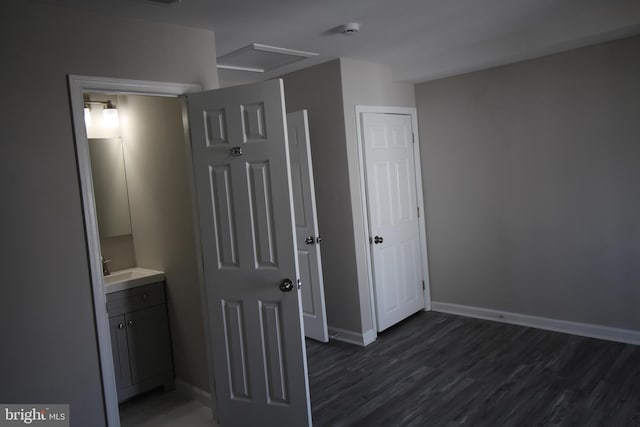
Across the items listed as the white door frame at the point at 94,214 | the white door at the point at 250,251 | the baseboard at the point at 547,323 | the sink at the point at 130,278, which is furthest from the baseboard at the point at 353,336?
the white door frame at the point at 94,214

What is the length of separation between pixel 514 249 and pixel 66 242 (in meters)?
3.56

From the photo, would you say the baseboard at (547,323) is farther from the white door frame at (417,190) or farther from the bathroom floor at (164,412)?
the bathroom floor at (164,412)

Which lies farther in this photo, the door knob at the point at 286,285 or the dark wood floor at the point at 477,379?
the dark wood floor at the point at 477,379

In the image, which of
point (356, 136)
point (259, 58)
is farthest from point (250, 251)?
point (356, 136)

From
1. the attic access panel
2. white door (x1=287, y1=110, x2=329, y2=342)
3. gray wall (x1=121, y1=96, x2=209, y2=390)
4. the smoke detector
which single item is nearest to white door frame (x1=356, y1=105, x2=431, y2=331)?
white door (x1=287, y1=110, x2=329, y2=342)

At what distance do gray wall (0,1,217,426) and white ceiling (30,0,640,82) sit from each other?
0.62 feet

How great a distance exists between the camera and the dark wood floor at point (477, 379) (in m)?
2.81

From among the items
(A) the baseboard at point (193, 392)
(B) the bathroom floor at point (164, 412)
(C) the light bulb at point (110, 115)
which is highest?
(C) the light bulb at point (110, 115)

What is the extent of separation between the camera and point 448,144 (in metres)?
4.59

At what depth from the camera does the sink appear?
3247mm

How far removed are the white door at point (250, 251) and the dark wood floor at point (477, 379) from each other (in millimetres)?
473

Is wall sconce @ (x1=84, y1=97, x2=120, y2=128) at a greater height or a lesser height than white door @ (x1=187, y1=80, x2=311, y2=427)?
greater

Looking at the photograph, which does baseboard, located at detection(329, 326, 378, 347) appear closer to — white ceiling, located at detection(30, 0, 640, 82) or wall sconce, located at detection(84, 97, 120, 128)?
white ceiling, located at detection(30, 0, 640, 82)

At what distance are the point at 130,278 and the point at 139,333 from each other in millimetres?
406
